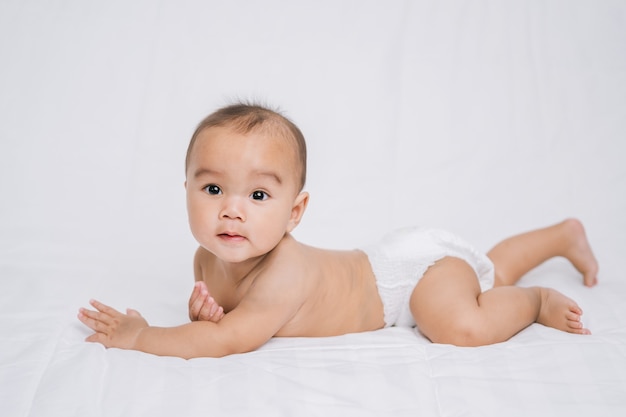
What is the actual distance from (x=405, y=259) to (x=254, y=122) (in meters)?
0.54

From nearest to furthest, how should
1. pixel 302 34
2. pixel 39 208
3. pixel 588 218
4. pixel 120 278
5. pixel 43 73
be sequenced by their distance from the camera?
pixel 120 278, pixel 39 208, pixel 588 218, pixel 43 73, pixel 302 34

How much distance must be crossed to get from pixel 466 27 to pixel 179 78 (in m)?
1.10

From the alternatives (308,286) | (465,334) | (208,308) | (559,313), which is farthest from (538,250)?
(208,308)

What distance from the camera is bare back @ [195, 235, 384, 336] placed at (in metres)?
1.65

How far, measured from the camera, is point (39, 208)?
2311 millimetres

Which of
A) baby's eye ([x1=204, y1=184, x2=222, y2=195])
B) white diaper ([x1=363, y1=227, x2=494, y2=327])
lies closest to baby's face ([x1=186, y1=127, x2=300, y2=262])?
baby's eye ([x1=204, y1=184, x2=222, y2=195])

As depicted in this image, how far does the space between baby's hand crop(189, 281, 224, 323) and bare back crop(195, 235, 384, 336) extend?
50 millimetres

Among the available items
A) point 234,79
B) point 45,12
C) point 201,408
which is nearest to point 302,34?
point 234,79

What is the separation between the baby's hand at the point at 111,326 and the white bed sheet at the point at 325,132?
42mm

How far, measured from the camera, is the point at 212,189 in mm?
1584

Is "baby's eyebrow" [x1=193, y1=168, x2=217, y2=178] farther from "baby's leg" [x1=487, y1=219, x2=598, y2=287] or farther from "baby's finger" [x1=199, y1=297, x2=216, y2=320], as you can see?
"baby's leg" [x1=487, y1=219, x2=598, y2=287]

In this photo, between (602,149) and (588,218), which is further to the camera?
(602,149)

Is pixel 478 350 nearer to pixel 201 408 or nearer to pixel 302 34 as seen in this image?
pixel 201 408

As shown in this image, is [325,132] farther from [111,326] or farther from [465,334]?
[111,326]
